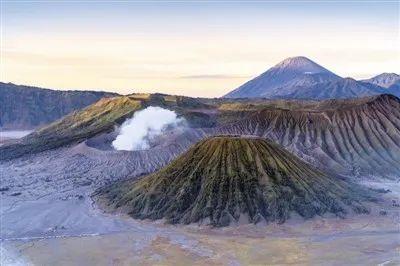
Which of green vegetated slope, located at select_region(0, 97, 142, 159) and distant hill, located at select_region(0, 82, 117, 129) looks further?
distant hill, located at select_region(0, 82, 117, 129)

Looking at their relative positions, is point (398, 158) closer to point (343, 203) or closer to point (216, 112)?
point (343, 203)

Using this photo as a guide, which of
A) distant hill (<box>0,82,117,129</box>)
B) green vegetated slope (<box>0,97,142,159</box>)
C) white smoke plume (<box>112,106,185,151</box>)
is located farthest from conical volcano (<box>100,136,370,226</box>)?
distant hill (<box>0,82,117,129</box>)

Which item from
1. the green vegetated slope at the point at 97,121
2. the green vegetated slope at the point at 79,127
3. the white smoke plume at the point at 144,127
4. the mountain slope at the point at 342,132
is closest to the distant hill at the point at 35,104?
the green vegetated slope at the point at 79,127

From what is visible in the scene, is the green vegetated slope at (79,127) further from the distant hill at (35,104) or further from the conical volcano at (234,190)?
the distant hill at (35,104)

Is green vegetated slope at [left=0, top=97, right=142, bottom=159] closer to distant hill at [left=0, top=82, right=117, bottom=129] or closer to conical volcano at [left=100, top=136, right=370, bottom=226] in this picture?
conical volcano at [left=100, top=136, right=370, bottom=226]

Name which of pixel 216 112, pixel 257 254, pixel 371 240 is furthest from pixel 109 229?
pixel 216 112
